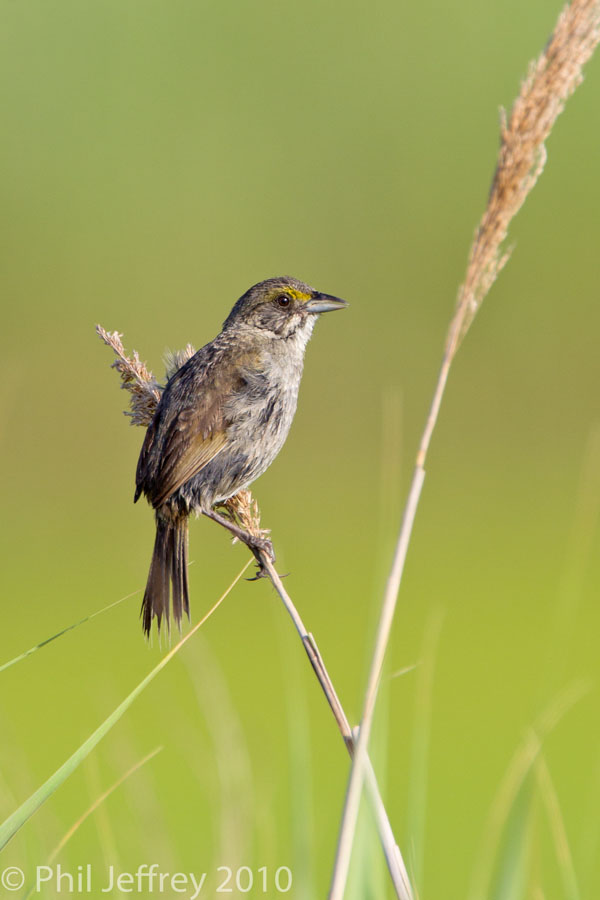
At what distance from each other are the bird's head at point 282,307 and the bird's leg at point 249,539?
56 cm

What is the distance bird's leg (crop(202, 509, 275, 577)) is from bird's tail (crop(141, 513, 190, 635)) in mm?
97

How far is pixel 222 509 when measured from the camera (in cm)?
305

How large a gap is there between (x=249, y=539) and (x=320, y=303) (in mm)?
854

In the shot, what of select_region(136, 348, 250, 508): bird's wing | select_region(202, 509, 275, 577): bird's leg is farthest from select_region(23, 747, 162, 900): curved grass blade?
select_region(136, 348, 250, 508): bird's wing

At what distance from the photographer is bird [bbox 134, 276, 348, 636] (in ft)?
9.16

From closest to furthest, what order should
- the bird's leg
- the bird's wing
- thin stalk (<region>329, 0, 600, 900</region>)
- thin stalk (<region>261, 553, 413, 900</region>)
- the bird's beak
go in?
thin stalk (<region>329, 0, 600, 900</region>), thin stalk (<region>261, 553, 413, 900</region>), the bird's leg, the bird's wing, the bird's beak

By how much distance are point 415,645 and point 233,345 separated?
6.09m

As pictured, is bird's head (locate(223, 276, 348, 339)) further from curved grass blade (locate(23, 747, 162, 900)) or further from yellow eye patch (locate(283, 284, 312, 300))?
curved grass blade (locate(23, 747, 162, 900))

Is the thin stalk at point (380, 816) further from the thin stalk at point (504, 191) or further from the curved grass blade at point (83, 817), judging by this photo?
the curved grass blade at point (83, 817)

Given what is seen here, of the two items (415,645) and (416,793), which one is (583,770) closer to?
(415,645)

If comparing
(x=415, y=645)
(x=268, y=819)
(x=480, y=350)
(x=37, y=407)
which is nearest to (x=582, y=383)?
(x=480, y=350)

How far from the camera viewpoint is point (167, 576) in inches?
112

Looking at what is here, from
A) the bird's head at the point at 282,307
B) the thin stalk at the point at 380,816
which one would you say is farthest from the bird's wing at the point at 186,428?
the thin stalk at the point at 380,816

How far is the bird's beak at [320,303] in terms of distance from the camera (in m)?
3.15
